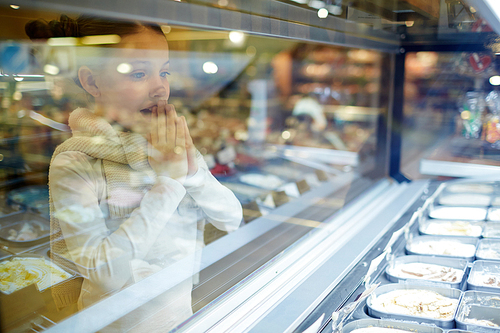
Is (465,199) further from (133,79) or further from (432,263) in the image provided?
(133,79)

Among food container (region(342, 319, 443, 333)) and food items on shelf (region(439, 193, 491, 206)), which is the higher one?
food items on shelf (region(439, 193, 491, 206))

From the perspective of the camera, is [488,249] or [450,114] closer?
[488,249]

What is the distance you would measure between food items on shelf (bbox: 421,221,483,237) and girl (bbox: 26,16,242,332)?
1.24 metres

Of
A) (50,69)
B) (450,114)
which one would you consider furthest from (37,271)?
(450,114)

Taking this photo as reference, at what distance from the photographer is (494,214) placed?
1.88m

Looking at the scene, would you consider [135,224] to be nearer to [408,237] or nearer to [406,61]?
[408,237]

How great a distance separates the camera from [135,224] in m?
0.82

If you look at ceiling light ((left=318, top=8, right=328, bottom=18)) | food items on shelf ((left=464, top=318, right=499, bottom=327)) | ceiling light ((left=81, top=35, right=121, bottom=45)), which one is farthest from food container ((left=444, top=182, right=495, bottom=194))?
ceiling light ((left=81, top=35, right=121, bottom=45))

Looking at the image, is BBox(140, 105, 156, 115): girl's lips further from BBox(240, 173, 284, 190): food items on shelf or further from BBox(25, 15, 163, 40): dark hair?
BBox(240, 173, 284, 190): food items on shelf

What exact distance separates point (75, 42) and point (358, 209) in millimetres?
1350

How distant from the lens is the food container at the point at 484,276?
1.25 m

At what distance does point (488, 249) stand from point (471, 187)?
0.72m

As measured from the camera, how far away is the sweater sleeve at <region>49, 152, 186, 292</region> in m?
0.80

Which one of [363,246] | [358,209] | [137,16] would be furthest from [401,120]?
[137,16]
